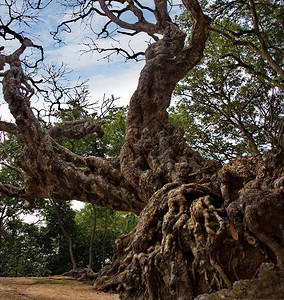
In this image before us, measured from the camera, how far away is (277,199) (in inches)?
127

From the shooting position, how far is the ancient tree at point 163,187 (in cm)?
332

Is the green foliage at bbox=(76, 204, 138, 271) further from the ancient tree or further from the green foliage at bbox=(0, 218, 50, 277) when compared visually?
the ancient tree

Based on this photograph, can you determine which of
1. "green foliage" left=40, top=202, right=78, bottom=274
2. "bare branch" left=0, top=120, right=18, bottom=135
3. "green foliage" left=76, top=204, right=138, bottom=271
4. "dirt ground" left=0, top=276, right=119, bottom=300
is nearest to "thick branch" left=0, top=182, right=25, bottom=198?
"bare branch" left=0, top=120, right=18, bottom=135

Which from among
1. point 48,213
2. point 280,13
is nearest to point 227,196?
point 280,13

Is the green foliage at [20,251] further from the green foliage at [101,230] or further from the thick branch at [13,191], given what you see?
the thick branch at [13,191]

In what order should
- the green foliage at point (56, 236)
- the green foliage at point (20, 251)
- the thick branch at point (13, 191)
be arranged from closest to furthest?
1. the thick branch at point (13, 191)
2. the green foliage at point (20, 251)
3. the green foliage at point (56, 236)

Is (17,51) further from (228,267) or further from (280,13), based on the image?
(228,267)

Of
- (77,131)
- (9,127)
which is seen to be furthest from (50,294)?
(77,131)

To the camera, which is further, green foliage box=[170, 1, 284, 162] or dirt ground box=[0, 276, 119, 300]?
green foliage box=[170, 1, 284, 162]

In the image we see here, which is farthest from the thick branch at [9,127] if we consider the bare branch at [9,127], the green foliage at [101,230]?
the green foliage at [101,230]

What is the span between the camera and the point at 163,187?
199 inches

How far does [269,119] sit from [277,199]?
933cm

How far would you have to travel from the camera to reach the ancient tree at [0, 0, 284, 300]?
10.9 feet

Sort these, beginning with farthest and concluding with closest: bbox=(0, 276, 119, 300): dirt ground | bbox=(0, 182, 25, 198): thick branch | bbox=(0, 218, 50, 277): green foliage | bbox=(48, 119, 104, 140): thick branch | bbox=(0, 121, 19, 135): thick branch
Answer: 1. bbox=(0, 218, 50, 277): green foliage
2. bbox=(48, 119, 104, 140): thick branch
3. bbox=(0, 182, 25, 198): thick branch
4. bbox=(0, 121, 19, 135): thick branch
5. bbox=(0, 276, 119, 300): dirt ground
